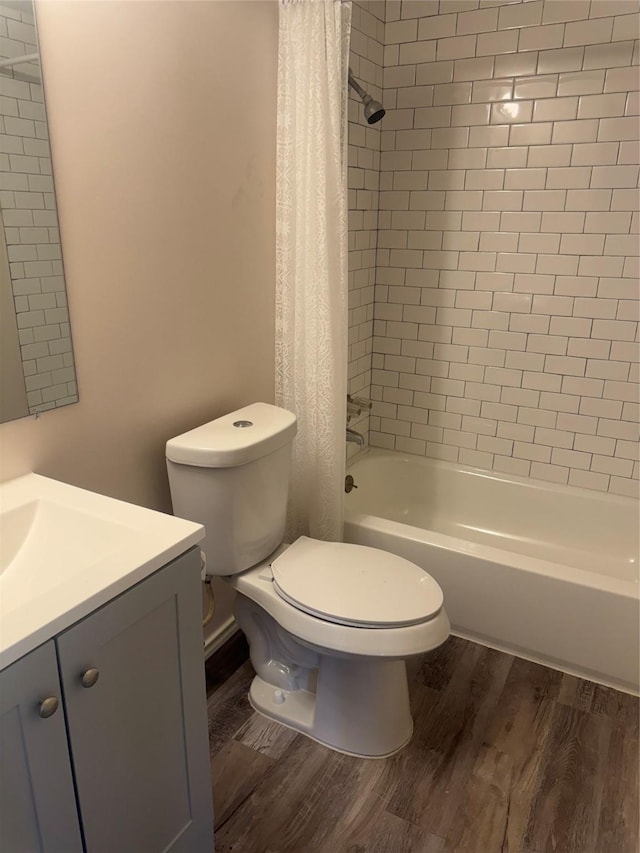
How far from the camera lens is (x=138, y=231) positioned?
5.07ft

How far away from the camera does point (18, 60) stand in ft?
3.97

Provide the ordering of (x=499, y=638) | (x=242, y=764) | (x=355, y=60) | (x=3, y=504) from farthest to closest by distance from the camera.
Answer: (x=355, y=60)
(x=499, y=638)
(x=242, y=764)
(x=3, y=504)

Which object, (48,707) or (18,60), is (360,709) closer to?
(48,707)

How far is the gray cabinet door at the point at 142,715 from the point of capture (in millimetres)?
1009

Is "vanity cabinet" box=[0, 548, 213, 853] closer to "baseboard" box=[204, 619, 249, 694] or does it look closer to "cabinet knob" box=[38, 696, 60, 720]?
"cabinet knob" box=[38, 696, 60, 720]

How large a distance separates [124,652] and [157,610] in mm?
89

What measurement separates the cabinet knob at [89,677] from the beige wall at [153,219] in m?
0.55

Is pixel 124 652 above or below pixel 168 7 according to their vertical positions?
below

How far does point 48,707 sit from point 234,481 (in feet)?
2.60

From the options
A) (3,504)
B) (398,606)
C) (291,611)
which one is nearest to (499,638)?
(398,606)

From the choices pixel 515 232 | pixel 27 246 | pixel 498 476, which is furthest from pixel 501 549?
pixel 27 246

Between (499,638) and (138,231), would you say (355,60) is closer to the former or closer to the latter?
(138,231)

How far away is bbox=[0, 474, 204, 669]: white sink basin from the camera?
101 cm

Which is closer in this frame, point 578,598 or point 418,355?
point 578,598
